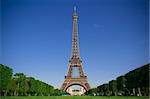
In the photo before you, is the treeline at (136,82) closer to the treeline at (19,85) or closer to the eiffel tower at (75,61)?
the eiffel tower at (75,61)

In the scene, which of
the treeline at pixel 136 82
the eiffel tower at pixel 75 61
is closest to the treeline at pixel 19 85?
the eiffel tower at pixel 75 61

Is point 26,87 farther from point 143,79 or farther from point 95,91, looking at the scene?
point 95,91

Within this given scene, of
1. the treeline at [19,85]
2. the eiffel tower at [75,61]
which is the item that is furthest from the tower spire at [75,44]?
the treeline at [19,85]

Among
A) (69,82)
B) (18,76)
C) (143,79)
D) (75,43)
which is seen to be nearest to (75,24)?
(75,43)

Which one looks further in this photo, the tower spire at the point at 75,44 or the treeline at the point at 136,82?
the tower spire at the point at 75,44

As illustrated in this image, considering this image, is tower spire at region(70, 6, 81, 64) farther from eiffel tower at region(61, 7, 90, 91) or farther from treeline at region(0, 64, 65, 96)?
treeline at region(0, 64, 65, 96)

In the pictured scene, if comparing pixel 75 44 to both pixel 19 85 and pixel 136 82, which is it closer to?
pixel 19 85

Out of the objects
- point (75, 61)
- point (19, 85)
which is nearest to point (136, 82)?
point (19, 85)

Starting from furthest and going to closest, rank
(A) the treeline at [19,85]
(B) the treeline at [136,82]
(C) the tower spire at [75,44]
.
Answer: (C) the tower spire at [75,44], (A) the treeline at [19,85], (B) the treeline at [136,82]

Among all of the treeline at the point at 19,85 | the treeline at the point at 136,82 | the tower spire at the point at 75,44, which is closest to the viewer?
the treeline at the point at 136,82

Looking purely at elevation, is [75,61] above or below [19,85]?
above

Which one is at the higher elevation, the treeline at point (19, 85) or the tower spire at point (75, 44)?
the tower spire at point (75, 44)
